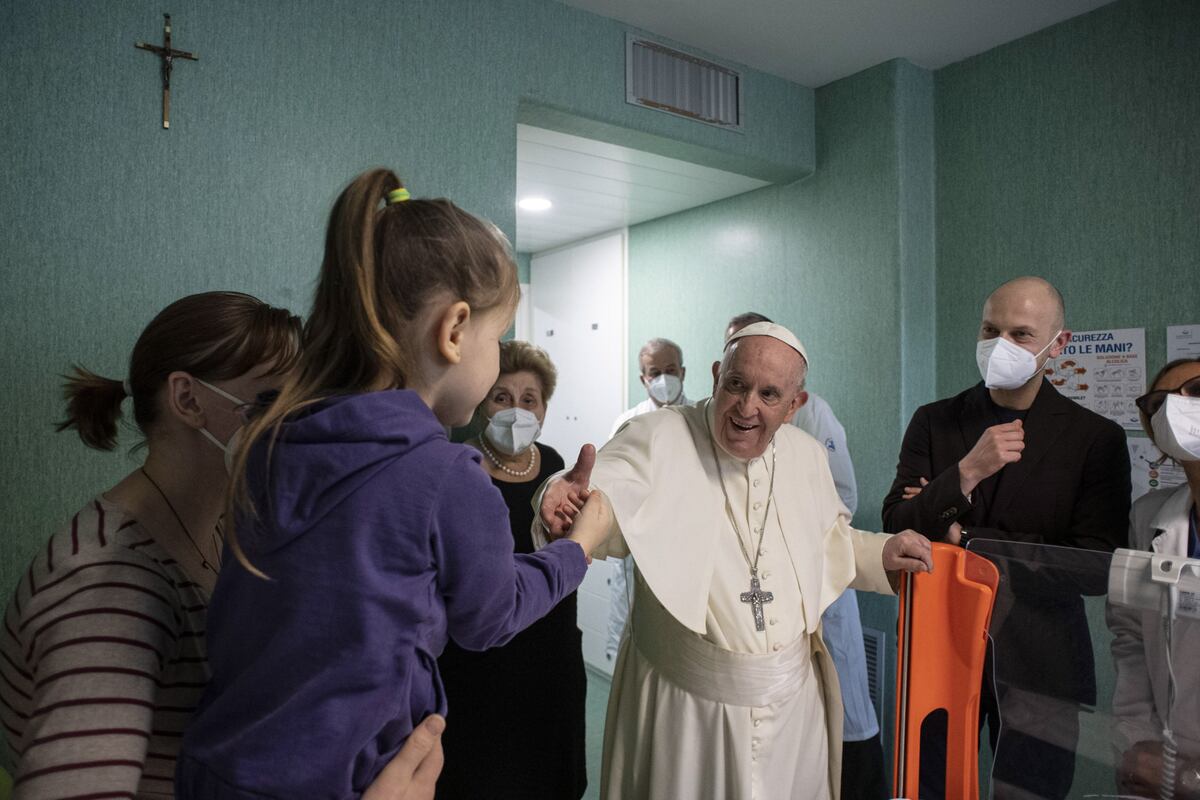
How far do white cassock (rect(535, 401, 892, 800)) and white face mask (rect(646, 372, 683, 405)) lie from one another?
1.83m

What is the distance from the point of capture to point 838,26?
3.11 m

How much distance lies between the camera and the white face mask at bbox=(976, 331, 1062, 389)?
1992mm

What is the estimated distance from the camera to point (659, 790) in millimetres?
1748

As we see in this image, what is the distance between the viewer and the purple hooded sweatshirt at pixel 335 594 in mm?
821

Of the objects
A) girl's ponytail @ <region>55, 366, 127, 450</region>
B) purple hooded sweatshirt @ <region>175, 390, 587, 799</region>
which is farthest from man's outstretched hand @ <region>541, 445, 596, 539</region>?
girl's ponytail @ <region>55, 366, 127, 450</region>

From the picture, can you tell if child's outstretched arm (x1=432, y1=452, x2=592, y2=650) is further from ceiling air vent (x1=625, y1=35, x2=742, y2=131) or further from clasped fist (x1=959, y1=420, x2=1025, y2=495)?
ceiling air vent (x1=625, y1=35, x2=742, y2=131)

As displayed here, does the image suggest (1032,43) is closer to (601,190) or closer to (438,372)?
(601,190)

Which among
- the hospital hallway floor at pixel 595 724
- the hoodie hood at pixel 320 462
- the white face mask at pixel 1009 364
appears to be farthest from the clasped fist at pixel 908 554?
the hospital hallway floor at pixel 595 724

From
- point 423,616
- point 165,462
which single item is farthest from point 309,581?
point 165,462

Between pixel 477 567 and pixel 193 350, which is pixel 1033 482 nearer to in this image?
pixel 477 567

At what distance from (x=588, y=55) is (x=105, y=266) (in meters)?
1.83

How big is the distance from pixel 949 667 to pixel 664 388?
8.03 ft

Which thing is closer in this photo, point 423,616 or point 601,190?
point 423,616

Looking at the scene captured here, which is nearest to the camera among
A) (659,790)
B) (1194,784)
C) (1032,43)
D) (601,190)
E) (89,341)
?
(1194,784)
